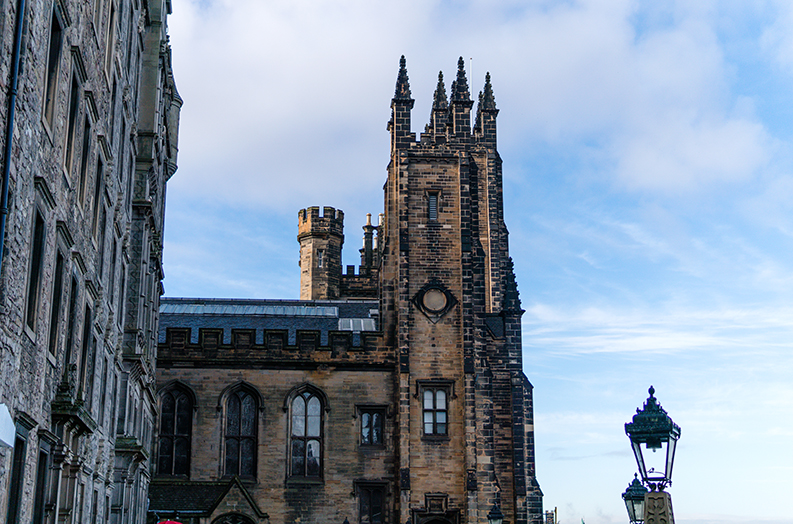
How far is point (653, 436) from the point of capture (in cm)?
840

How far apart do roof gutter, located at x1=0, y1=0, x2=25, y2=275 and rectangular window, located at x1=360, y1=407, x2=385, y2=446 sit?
23.1 metres

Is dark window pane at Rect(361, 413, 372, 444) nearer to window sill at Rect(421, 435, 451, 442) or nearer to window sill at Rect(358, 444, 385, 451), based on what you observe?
window sill at Rect(358, 444, 385, 451)

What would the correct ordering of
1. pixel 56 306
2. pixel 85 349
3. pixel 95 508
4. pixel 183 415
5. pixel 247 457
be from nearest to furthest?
pixel 56 306
pixel 85 349
pixel 95 508
pixel 247 457
pixel 183 415

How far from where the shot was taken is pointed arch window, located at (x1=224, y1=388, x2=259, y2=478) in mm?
31406

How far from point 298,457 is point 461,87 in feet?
50.4

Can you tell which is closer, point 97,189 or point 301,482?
point 97,189

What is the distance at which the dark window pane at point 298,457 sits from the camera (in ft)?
103

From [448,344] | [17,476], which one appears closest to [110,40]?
[17,476]

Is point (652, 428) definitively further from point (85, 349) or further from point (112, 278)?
Result: point (112, 278)

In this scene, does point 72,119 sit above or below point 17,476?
above

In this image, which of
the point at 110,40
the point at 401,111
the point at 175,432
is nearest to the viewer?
the point at 110,40

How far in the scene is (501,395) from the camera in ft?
113

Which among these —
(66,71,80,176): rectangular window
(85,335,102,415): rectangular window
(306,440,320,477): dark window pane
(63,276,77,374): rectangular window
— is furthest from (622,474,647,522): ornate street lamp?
(306,440,320,477): dark window pane

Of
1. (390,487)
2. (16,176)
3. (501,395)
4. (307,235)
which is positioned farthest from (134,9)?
(307,235)
